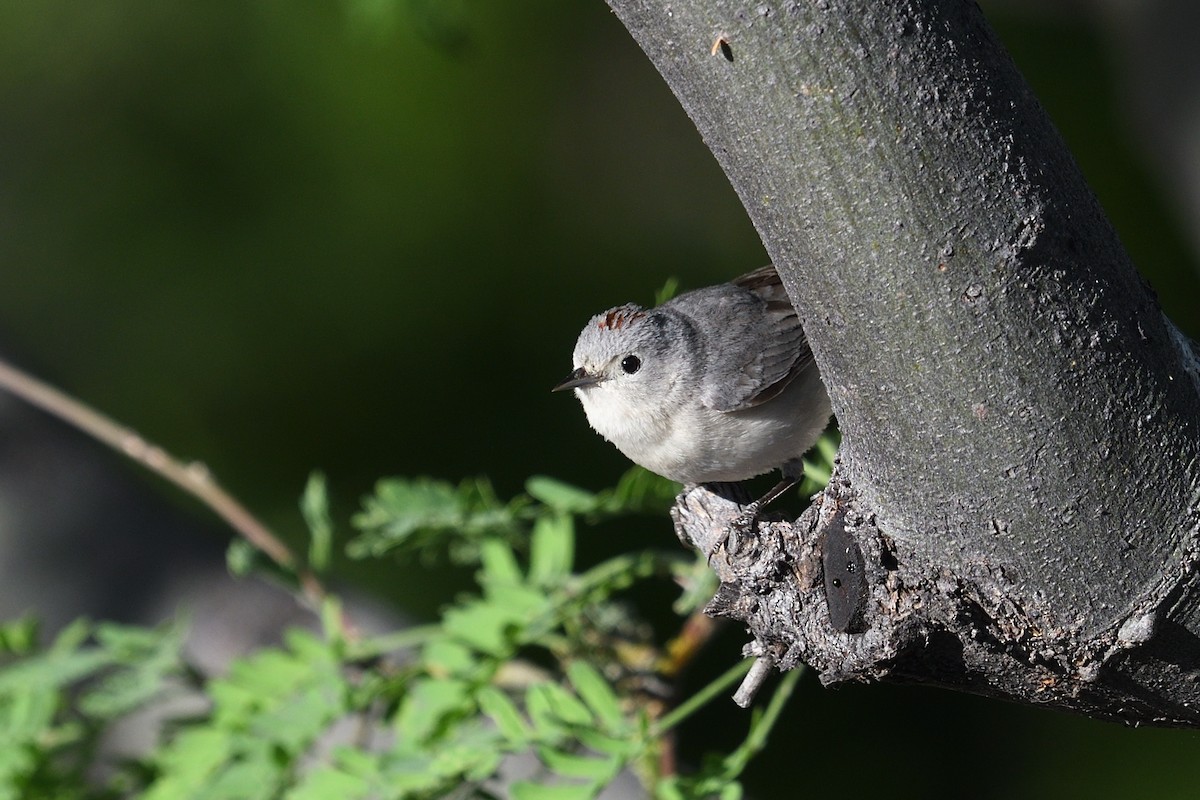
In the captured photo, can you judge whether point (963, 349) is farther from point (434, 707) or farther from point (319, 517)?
point (319, 517)

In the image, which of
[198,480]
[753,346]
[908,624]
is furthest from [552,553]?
[908,624]

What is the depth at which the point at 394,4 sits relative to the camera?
2.34 metres

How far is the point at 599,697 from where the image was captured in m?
1.64

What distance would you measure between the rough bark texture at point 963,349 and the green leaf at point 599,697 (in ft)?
1.70

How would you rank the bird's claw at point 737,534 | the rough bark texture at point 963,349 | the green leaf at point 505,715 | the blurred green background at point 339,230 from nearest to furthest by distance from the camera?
the rough bark texture at point 963,349 < the bird's claw at point 737,534 < the green leaf at point 505,715 < the blurred green background at point 339,230

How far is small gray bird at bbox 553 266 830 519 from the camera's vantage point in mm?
1773

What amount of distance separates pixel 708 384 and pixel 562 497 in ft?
1.09

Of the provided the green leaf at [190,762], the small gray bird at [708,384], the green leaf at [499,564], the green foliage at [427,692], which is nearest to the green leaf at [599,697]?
the green foliage at [427,692]

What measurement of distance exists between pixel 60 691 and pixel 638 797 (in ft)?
3.73

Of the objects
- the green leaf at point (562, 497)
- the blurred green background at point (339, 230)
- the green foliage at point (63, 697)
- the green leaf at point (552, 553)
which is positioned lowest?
the green leaf at point (552, 553)

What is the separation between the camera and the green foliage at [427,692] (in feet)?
5.17

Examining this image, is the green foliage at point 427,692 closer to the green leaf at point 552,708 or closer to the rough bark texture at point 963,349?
the green leaf at point 552,708

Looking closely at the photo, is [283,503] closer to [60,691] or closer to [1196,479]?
[60,691]

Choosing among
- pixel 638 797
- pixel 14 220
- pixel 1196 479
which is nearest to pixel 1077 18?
pixel 638 797
